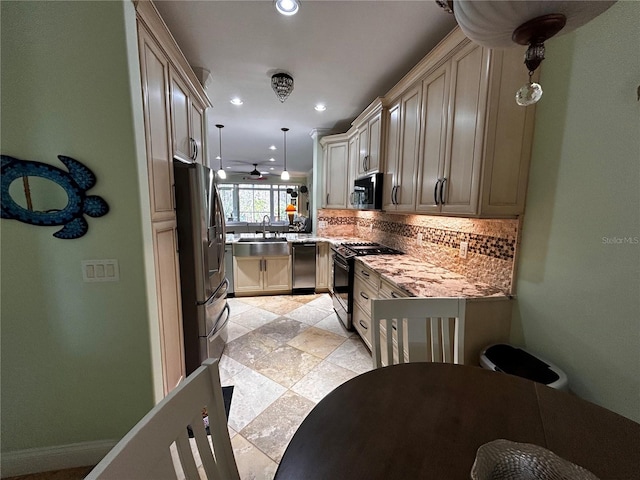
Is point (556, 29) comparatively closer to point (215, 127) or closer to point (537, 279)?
point (537, 279)

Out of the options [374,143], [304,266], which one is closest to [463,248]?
[374,143]

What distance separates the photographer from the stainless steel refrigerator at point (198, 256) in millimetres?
1824

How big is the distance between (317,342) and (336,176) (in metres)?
2.41

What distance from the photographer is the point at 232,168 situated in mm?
8758

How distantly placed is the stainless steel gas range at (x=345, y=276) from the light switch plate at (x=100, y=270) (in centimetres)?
201

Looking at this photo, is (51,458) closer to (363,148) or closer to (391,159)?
(391,159)

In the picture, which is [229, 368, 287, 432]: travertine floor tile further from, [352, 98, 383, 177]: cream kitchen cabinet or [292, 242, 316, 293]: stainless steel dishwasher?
[352, 98, 383, 177]: cream kitchen cabinet

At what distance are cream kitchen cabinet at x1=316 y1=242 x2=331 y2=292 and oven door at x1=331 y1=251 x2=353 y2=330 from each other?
33.5 inches

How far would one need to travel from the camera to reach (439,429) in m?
0.71

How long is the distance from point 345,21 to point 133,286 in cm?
206

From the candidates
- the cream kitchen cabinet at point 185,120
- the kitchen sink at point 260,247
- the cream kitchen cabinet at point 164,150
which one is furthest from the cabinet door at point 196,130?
the kitchen sink at point 260,247

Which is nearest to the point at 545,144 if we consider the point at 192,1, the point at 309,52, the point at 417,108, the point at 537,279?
the point at 537,279

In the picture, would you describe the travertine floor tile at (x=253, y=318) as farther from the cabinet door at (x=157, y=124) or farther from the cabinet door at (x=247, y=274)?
the cabinet door at (x=157, y=124)

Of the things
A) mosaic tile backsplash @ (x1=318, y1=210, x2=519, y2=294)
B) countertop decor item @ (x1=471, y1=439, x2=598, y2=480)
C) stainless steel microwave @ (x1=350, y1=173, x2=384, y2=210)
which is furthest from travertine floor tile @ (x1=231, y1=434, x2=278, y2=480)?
stainless steel microwave @ (x1=350, y1=173, x2=384, y2=210)
